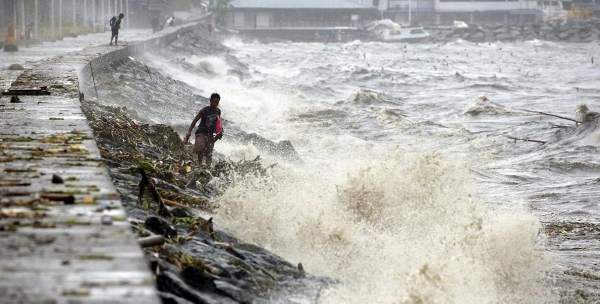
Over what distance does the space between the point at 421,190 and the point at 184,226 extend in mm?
4223

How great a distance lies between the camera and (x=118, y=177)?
8.45m

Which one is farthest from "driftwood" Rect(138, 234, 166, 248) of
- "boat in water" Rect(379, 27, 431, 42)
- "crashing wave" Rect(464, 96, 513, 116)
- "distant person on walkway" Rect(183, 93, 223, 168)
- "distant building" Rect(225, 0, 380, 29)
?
"distant building" Rect(225, 0, 380, 29)

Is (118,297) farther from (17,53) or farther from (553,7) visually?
(553,7)

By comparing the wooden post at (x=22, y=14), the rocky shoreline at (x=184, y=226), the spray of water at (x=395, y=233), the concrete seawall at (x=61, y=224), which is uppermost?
the wooden post at (x=22, y=14)

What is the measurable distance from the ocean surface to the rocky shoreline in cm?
35

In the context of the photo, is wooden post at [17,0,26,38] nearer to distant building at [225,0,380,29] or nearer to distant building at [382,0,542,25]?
distant building at [225,0,380,29]

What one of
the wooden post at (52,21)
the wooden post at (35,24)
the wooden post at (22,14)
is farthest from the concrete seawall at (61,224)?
the wooden post at (52,21)

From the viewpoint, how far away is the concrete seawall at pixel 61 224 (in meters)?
3.52

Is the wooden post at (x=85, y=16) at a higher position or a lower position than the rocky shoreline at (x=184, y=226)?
higher

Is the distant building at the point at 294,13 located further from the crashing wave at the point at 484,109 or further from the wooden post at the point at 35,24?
the crashing wave at the point at 484,109

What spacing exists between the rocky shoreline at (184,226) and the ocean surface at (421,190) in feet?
1.13

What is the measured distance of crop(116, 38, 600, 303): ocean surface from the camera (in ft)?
24.4

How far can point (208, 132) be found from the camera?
39.0 feet

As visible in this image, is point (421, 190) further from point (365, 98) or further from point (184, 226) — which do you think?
point (365, 98)
